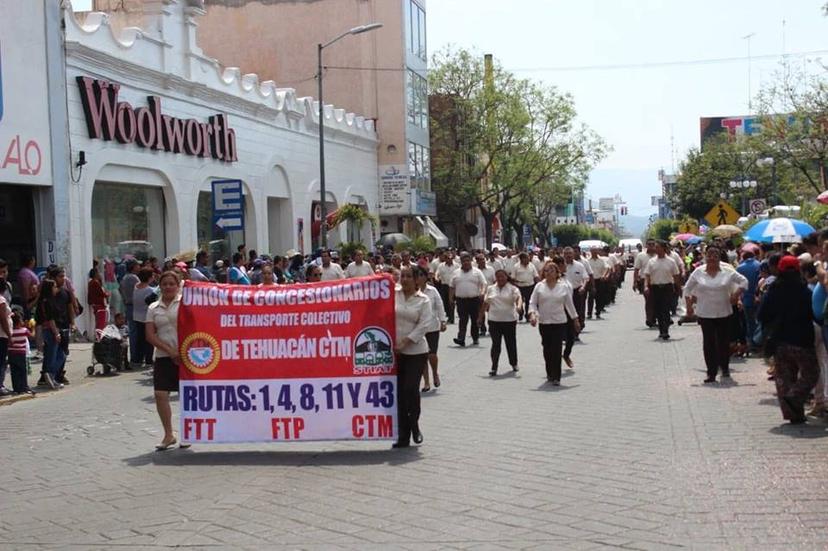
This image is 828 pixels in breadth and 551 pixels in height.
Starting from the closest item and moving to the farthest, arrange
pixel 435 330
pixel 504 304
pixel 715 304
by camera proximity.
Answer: pixel 435 330 < pixel 715 304 < pixel 504 304

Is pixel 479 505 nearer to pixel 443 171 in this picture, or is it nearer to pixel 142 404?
pixel 142 404

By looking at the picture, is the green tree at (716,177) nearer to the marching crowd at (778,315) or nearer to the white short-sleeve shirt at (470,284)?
the white short-sleeve shirt at (470,284)

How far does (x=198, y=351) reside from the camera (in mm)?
9938

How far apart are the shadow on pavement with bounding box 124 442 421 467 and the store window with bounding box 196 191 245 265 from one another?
64.2ft

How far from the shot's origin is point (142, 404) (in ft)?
44.9

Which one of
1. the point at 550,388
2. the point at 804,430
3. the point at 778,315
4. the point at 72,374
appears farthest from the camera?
the point at 72,374

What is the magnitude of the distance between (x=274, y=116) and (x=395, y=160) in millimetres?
12982

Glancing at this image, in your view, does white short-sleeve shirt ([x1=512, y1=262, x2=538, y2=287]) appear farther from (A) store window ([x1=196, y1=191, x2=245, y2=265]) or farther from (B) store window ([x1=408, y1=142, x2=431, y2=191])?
(B) store window ([x1=408, y1=142, x2=431, y2=191])

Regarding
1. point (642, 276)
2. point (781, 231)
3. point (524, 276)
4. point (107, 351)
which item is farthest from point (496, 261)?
point (107, 351)

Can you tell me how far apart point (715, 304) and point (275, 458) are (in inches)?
Answer: 270

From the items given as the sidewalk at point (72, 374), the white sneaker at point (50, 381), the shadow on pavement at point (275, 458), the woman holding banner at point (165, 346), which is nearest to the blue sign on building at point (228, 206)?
the sidewalk at point (72, 374)

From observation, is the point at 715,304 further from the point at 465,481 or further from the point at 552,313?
the point at 465,481

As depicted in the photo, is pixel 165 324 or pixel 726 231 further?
pixel 726 231

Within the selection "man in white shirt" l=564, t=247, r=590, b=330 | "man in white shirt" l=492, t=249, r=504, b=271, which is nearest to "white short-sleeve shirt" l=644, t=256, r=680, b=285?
"man in white shirt" l=564, t=247, r=590, b=330
